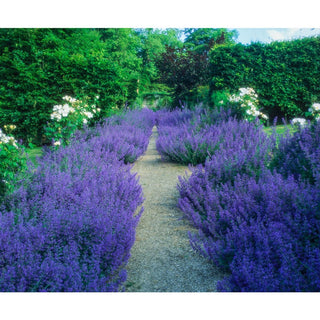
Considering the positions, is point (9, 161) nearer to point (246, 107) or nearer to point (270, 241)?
point (270, 241)

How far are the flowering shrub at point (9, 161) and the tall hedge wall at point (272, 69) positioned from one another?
A: 24.4 feet

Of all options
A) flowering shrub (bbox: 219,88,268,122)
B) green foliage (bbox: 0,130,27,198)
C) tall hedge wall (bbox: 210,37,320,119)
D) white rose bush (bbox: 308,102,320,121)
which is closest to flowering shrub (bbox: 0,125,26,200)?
green foliage (bbox: 0,130,27,198)

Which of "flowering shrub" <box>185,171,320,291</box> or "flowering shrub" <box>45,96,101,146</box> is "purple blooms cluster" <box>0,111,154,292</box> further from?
"flowering shrub" <box>45,96,101,146</box>

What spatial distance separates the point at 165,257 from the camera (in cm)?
256

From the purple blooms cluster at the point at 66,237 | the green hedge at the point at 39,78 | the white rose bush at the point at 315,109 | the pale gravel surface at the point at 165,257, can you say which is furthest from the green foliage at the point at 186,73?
the purple blooms cluster at the point at 66,237

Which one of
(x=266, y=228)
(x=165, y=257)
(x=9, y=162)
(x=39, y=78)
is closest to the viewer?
(x=266, y=228)

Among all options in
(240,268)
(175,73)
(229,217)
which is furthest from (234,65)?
(240,268)

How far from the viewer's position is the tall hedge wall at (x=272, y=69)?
9883 mm

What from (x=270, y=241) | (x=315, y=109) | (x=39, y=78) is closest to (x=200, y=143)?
(x=315, y=109)

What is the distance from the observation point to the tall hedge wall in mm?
9883

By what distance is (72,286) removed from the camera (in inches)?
70.6

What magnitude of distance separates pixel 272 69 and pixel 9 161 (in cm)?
907

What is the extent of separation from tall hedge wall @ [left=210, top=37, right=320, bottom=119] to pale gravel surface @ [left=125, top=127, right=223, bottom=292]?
23.1 ft
